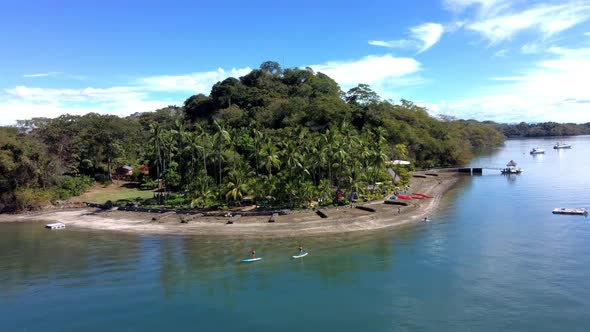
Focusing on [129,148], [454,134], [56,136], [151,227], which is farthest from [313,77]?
[151,227]

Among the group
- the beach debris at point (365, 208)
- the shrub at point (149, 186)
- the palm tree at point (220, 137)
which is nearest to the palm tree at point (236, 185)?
the palm tree at point (220, 137)

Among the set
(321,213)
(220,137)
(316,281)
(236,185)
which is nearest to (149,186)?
(220,137)

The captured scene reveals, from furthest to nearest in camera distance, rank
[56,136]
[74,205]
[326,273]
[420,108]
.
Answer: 1. [420,108]
2. [56,136]
3. [74,205]
4. [326,273]

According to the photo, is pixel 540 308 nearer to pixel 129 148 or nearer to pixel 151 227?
pixel 151 227

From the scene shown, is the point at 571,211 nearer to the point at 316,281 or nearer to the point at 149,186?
the point at 316,281

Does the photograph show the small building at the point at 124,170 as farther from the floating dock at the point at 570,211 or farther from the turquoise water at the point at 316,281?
the floating dock at the point at 570,211
